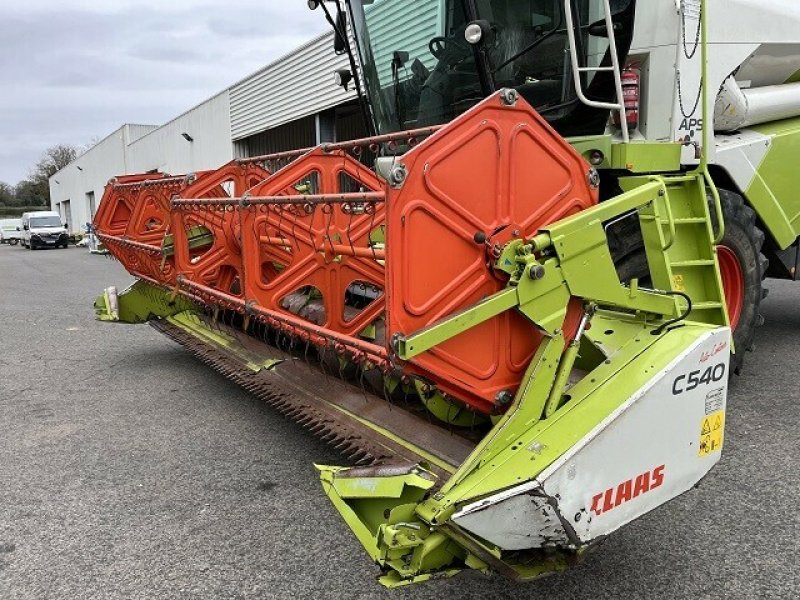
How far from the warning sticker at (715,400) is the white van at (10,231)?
131 feet

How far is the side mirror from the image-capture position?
4395 millimetres

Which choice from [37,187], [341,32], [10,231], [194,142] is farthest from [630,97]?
[37,187]

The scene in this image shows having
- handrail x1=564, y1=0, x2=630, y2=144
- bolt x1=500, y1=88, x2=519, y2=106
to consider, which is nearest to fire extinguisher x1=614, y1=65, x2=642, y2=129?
handrail x1=564, y1=0, x2=630, y2=144

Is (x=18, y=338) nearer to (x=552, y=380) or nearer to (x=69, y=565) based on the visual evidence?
(x=69, y=565)

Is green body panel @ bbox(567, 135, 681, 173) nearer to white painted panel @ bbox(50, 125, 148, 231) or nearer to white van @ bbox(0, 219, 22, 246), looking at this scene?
white painted panel @ bbox(50, 125, 148, 231)

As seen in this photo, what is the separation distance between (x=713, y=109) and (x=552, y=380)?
2.21 meters

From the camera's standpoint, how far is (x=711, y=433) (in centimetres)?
223

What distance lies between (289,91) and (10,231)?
30732mm

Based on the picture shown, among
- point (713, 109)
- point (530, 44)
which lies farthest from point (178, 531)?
point (713, 109)

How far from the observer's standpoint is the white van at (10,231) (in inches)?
1438

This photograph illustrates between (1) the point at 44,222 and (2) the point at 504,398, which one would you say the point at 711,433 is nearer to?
(2) the point at 504,398

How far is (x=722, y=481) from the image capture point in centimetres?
299

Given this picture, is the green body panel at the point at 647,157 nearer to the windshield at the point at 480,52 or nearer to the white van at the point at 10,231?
the windshield at the point at 480,52

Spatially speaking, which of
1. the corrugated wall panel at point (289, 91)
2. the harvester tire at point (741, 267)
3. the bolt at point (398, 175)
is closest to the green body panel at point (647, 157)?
the harvester tire at point (741, 267)
